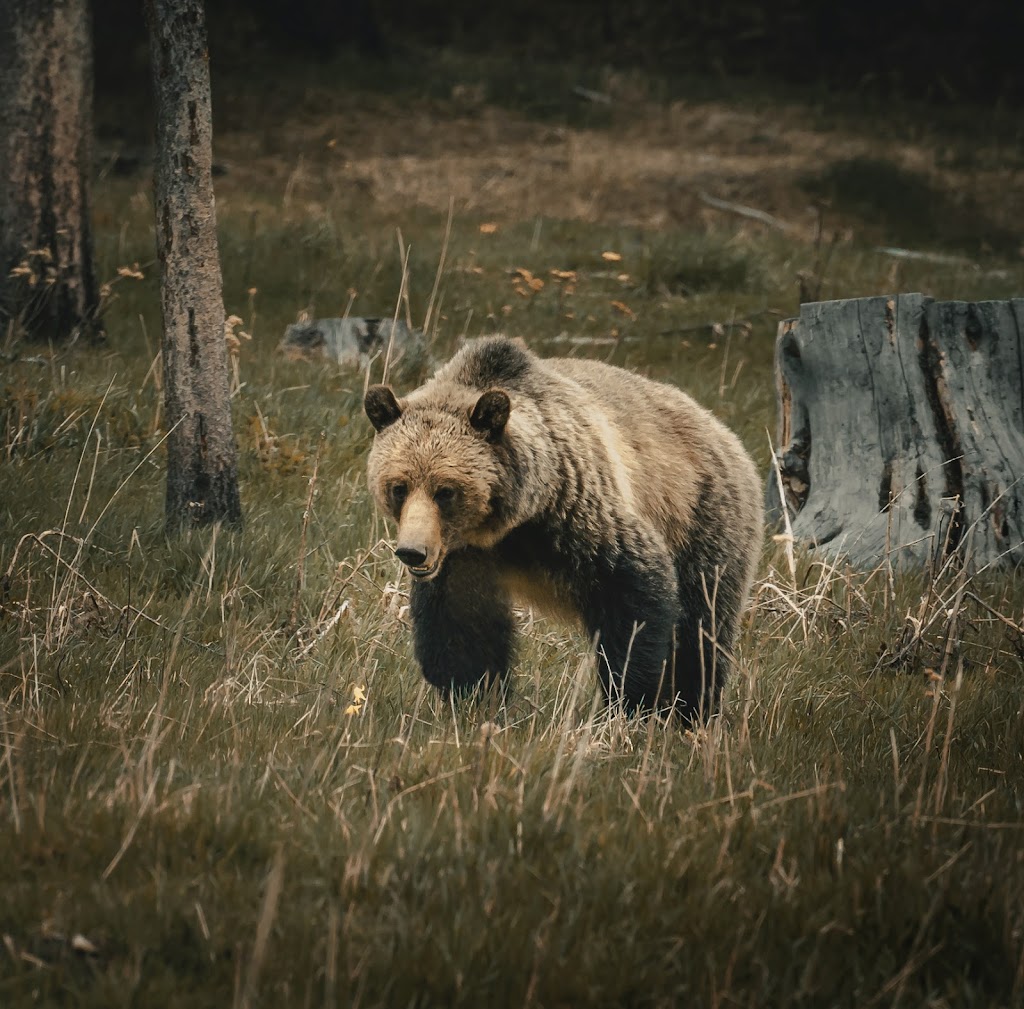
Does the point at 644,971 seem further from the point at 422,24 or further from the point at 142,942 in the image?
the point at 422,24

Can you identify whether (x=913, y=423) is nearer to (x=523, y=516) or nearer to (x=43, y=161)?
(x=523, y=516)

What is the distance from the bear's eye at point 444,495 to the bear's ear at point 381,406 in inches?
14.8

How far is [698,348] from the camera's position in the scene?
435 inches

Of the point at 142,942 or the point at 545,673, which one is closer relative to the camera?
the point at 142,942

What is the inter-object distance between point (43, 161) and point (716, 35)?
2209cm

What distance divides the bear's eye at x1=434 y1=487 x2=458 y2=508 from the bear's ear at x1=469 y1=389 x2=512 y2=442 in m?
0.24

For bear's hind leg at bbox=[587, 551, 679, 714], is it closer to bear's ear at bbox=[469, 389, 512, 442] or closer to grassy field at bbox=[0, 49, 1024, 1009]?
grassy field at bbox=[0, 49, 1024, 1009]

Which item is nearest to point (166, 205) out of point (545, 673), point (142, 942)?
point (545, 673)

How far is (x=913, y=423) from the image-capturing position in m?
6.93

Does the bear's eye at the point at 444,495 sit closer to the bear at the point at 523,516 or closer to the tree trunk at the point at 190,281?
the bear at the point at 523,516

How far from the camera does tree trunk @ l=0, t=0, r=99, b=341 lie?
9.04 m

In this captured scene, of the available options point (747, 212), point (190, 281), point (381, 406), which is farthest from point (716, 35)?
point (381, 406)

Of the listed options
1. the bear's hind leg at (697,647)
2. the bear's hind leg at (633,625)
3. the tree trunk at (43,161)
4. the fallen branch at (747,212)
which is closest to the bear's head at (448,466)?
the bear's hind leg at (633,625)

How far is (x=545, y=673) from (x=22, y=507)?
240 centimetres
